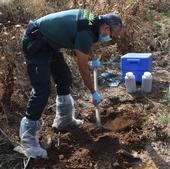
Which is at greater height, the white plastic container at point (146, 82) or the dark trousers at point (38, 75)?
the dark trousers at point (38, 75)

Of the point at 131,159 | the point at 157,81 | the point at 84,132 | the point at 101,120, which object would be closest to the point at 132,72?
the point at 157,81

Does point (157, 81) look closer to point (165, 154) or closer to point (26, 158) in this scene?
point (165, 154)

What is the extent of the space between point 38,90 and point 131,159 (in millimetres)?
1204

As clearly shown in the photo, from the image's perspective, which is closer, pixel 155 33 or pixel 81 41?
pixel 81 41

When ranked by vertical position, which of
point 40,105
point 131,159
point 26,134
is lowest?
point 131,159

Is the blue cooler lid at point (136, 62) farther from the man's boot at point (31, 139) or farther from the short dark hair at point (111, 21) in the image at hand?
the man's boot at point (31, 139)

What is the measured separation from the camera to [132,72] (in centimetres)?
603

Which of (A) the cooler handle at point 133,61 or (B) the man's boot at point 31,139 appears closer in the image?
(B) the man's boot at point 31,139

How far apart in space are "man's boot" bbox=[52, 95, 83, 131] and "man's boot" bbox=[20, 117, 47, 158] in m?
0.54

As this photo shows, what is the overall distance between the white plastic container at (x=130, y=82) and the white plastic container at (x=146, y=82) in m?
0.13

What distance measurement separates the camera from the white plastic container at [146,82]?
5.77 metres

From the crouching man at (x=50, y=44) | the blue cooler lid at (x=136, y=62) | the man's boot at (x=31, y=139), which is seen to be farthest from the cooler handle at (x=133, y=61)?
the man's boot at (x=31, y=139)

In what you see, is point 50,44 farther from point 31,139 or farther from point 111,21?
point 31,139

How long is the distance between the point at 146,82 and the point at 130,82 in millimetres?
220
